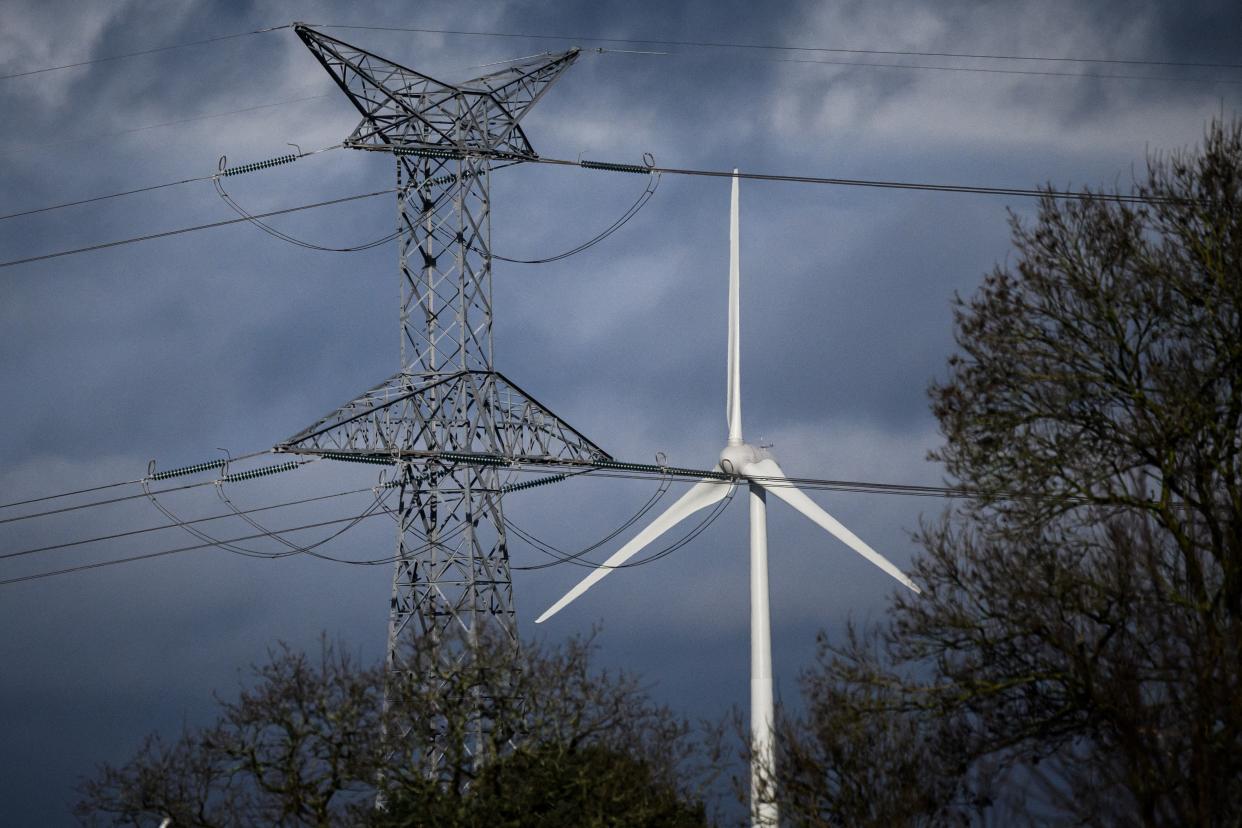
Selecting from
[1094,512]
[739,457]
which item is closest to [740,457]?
[739,457]

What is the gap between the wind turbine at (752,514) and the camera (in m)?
38.9

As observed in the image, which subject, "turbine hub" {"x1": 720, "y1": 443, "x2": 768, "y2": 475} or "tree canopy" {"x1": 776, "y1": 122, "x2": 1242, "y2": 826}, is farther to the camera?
"turbine hub" {"x1": 720, "y1": 443, "x2": 768, "y2": 475}

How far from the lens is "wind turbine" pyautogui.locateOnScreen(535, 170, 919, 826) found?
38875 millimetres

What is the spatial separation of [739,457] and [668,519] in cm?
278

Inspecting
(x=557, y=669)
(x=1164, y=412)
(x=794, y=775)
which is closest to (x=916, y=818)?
(x=794, y=775)

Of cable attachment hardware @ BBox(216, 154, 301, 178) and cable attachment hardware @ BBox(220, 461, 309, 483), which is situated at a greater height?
cable attachment hardware @ BBox(216, 154, 301, 178)

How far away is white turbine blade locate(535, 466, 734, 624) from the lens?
41812 millimetres

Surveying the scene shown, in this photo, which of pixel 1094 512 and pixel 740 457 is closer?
pixel 1094 512

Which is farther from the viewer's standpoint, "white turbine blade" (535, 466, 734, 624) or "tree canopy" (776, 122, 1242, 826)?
"white turbine blade" (535, 466, 734, 624)

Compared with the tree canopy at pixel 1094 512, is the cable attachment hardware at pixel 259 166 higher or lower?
higher

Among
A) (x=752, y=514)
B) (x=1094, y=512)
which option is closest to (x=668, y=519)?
(x=752, y=514)

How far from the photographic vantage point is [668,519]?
139 ft

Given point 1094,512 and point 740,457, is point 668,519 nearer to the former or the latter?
point 740,457

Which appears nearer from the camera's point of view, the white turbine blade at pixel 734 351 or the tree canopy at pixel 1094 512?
the tree canopy at pixel 1094 512
